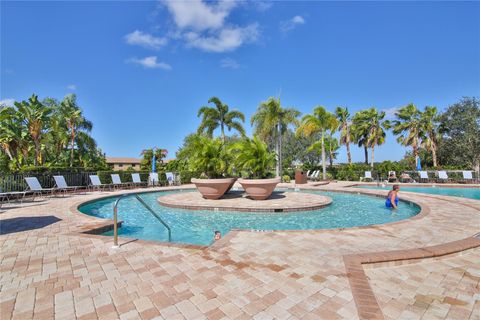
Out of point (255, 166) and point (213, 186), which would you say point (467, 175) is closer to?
point (255, 166)

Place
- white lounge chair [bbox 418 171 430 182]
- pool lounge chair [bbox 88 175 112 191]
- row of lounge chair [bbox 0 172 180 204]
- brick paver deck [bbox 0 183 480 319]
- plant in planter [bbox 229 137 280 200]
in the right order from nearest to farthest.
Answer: brick paver deck [bbox 0 183 480 319], plant in planter [bbox 229 137 280 200], row of lounge chair [bbox 0 172 180 204], pool lounge chair [bbox 88 175 112 191], white lounge chair [bbox 418 171 430 182]

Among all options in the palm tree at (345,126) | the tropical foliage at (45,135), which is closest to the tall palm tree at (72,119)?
the tropical foliage at (45,135)

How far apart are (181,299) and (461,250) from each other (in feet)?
16.3

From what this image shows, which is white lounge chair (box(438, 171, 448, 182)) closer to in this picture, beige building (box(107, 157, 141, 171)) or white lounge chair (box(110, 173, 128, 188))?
white lounge chair (box(110, 173, 128, 188))

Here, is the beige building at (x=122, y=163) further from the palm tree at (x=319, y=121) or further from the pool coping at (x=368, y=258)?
the pool coping at (x=368, y=258)

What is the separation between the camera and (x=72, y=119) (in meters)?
26.1

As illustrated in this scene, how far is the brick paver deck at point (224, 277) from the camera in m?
2.57

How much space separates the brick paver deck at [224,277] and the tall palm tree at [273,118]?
682 inches

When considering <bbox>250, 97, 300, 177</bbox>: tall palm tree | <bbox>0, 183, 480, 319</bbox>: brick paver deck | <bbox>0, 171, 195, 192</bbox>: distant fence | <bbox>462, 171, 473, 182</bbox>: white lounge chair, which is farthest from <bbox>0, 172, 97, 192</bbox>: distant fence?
<bbox>462, 171, 473, 182</bbox>: white lounge chair

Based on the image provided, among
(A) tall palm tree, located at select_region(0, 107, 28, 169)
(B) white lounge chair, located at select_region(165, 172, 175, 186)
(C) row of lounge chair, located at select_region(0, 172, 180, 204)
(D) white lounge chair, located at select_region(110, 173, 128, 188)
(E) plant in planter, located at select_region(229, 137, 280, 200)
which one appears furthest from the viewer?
(B) white lounge chair, located at select_region(165, 172, 175, 186)

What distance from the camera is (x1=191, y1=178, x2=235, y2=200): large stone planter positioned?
10805mm

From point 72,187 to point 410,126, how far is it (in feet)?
109

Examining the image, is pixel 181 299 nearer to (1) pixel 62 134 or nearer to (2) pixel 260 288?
(2) pixel 260 288

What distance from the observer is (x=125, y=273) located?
3416 millimetres
